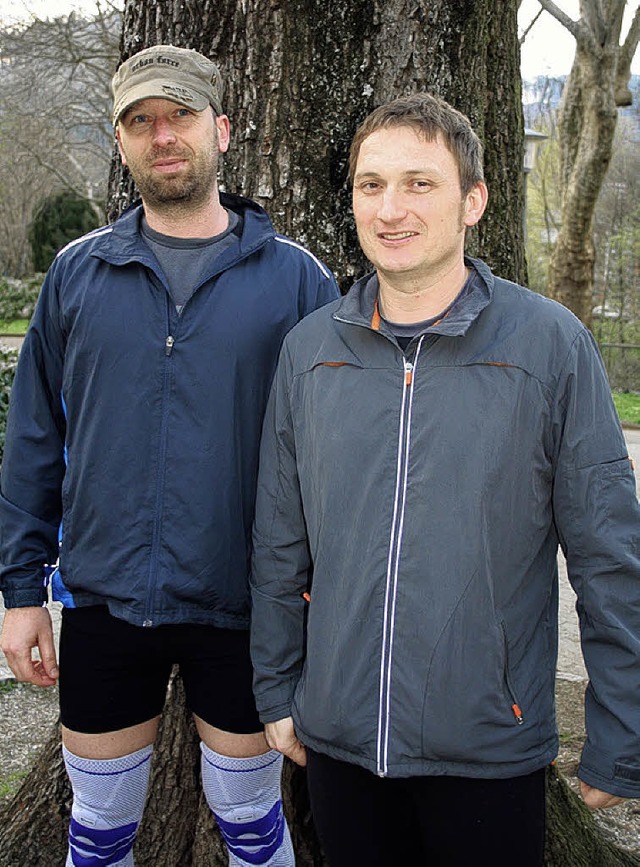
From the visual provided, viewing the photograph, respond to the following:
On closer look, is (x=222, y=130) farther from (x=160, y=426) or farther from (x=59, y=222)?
(x=59, y=222)

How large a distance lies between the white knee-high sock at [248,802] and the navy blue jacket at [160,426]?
0.38 m

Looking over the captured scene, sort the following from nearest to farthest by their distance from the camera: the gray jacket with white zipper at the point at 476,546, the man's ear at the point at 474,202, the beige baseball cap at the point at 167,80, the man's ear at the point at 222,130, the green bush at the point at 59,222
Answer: the gray jacket with white zipper at the point at 476,546, the man's ear at the point at 474,202, the beige baseball cap at the point at 167,80, the man's ear at the point at 222,130, the green bush at the point at 59,222

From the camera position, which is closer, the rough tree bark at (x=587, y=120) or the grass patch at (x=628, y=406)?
the rough tree bark at (x=587, y=120)

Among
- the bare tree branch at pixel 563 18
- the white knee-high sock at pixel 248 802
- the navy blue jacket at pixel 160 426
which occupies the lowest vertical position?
the white knee-high sock at pixel 248 802

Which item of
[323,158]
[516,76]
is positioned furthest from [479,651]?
[516,76]

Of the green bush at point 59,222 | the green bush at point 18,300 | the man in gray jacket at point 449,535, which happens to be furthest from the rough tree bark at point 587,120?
the green bush at point 59,222

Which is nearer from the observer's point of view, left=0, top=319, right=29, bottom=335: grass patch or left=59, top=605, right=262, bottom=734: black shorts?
left=59, top=605, right=262, bottom=734: black shorts

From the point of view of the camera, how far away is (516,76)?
3221 millimetres

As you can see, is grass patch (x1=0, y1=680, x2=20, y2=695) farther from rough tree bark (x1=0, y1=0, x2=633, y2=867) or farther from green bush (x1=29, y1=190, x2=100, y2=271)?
green bush (x1=29, y1=190, x2=100, y2=271)

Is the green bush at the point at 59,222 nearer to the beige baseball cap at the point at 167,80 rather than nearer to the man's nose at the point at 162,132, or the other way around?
the beige baseball cap at the point at 167,80

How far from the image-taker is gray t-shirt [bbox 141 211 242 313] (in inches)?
95.3

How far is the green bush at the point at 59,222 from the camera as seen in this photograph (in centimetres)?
2842

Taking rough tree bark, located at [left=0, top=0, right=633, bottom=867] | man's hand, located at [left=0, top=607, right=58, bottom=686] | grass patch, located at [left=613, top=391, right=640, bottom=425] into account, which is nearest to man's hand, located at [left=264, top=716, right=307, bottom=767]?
man's hand, located at [left=0, top=607, right=58, bottom=686]

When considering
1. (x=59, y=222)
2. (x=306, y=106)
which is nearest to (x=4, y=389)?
(x=306, y=106)
